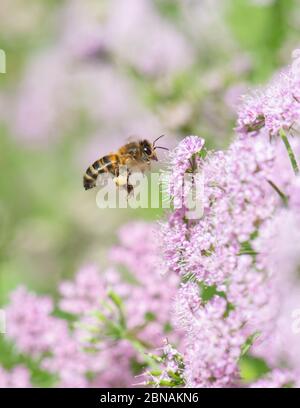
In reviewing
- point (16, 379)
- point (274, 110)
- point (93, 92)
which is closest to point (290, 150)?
point (274, 110)

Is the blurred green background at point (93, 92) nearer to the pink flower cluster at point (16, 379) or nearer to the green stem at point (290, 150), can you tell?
the pink flower cluster at point (16, 379)

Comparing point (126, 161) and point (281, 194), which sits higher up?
point (126, 161)

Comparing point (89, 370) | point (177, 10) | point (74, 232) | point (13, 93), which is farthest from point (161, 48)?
point (89, 370)

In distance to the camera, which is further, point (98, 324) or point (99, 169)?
point (99, 169)

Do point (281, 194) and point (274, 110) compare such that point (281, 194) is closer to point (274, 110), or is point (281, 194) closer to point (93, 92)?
point (274, 110)

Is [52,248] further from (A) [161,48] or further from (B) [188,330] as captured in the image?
(B) [188,330]

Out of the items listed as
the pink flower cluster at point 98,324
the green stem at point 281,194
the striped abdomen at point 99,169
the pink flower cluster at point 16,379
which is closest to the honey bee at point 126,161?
the striped abdomen at point 99,169
